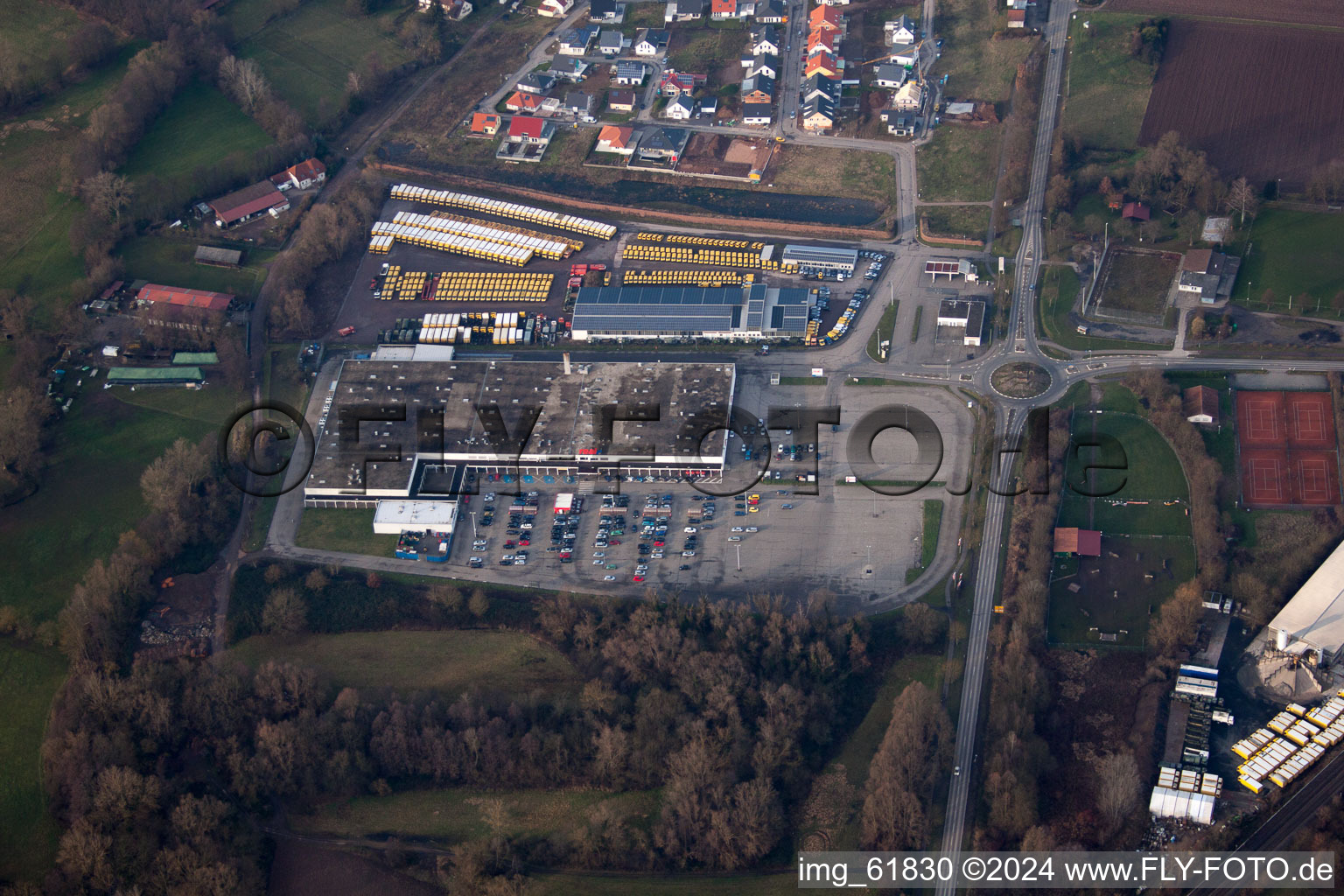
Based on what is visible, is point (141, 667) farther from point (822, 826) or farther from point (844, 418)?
point (844, 418)

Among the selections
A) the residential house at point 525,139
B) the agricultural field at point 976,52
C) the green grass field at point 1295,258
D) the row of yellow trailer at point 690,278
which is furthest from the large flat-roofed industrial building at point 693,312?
the agricultural field at point 976,52

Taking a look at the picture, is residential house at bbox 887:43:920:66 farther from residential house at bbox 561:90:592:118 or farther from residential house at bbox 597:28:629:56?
residential house at bbox 561:90:592:118

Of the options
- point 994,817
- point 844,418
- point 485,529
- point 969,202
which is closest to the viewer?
point 994,817

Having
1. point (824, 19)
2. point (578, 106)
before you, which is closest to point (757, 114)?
point (824, 19)

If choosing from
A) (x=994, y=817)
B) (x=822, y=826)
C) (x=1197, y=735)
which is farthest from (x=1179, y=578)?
(x=822, y=826)

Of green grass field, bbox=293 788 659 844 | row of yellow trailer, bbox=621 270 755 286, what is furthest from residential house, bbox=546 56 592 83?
green grass field, bbox=293 788 659 844

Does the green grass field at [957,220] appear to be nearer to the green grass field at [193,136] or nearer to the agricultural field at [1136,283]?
the agricultural field at [1136,283]

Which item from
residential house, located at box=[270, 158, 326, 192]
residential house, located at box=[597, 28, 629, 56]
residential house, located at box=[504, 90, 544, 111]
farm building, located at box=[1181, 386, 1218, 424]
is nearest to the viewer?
farm building, located at box=[1181, 386, 1218, 424]
